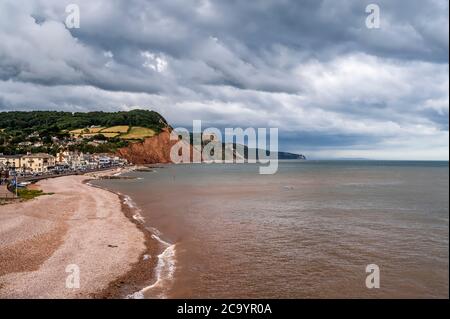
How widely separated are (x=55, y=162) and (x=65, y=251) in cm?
13349

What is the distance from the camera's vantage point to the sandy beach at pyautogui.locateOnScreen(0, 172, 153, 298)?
57.7 feet

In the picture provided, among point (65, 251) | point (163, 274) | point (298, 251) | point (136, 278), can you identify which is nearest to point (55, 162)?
point (65, 251)

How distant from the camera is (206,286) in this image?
18.7 metres

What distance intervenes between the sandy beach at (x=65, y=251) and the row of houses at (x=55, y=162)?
7357cm

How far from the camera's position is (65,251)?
23.9 m

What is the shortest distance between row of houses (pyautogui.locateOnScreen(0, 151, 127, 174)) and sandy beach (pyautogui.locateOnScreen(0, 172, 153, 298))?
73.6 meters
